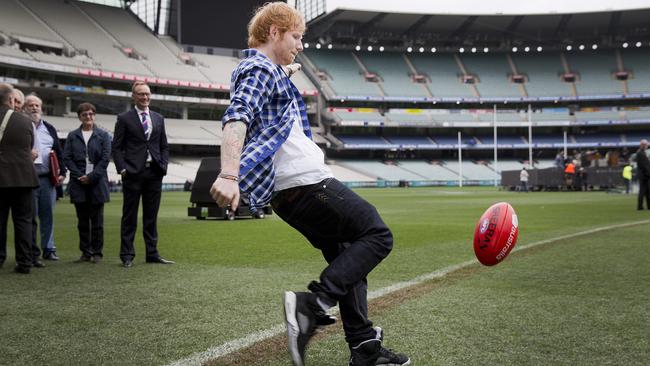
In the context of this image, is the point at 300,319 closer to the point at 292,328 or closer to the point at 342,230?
the point at 292,328

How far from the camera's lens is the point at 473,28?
67.8 m

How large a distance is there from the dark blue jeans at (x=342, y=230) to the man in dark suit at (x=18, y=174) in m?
4.44

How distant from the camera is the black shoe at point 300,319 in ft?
8.44

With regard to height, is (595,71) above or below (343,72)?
above

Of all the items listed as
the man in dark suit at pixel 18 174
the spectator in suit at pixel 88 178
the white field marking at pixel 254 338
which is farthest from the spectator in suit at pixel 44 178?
the white field marking at pixel 254 338

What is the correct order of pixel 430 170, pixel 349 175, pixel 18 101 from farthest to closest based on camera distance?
pixel 430 170
pixel 349 175
pixel 18 101

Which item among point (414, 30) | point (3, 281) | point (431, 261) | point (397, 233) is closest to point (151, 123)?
point (3, 281)

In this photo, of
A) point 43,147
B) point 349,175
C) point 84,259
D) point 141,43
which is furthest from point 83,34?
point 84,259

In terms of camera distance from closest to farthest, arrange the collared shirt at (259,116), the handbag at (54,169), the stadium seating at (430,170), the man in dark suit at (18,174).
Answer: the collared shirt at (259,116)
the man in dark suit at (18,174)
the handbag at (54,169)
the stadium seating at (430,170)

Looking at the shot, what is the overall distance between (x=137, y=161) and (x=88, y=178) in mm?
857

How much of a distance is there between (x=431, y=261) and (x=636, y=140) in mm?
67363

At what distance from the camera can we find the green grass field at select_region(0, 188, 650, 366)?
316cm

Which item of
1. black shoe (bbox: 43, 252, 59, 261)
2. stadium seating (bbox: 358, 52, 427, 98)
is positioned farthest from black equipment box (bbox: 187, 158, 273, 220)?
stadium seating (bbox: 358, 52, 427, 98)

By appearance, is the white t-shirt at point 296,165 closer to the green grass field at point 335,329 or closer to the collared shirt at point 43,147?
the green grass field at point 335,329
